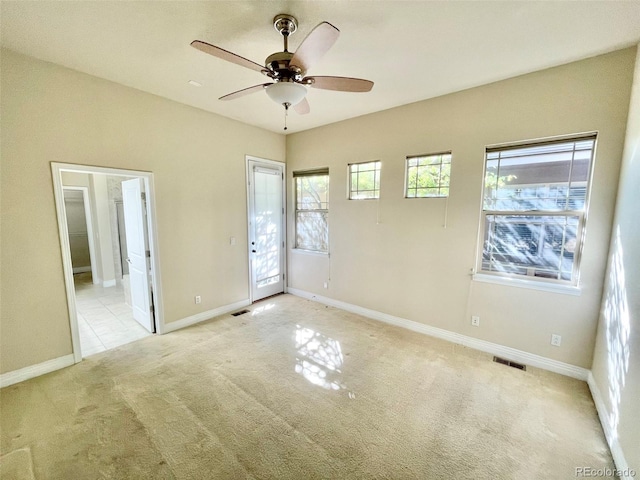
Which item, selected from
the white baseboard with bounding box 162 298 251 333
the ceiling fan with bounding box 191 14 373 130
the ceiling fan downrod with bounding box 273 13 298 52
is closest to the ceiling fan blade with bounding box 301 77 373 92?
the ceiling fan with bounding box 191 14 373 130

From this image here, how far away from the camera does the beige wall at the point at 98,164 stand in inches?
89.0

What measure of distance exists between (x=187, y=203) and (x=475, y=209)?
361cm

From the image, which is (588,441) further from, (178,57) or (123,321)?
(123,321)

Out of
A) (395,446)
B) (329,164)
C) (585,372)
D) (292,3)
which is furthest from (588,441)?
(329,164)

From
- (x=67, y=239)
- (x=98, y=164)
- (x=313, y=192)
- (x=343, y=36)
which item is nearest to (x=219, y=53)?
(x=343, y=36)

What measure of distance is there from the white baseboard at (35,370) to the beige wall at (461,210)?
3242 mm

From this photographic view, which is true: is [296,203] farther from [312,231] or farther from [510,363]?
[510,363]

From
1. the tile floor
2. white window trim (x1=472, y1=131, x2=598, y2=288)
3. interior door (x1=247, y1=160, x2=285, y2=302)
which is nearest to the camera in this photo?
white window trim (x1=472, y1=131, x2=598, y2=288)

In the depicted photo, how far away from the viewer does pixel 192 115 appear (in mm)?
3389

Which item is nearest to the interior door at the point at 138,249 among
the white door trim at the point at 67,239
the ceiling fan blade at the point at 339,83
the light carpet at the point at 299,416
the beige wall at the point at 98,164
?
the white door trim at the point at 67,239

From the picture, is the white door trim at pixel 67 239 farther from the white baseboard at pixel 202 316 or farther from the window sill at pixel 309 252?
the window sill at pixel 309 252

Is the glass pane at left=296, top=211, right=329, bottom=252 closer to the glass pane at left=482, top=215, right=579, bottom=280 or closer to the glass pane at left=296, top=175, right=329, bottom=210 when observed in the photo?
the glass pane at left=296, top=175, right=329, bottom=210

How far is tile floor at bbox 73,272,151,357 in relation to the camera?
3.11 metres

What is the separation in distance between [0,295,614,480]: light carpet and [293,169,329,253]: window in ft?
6.36
